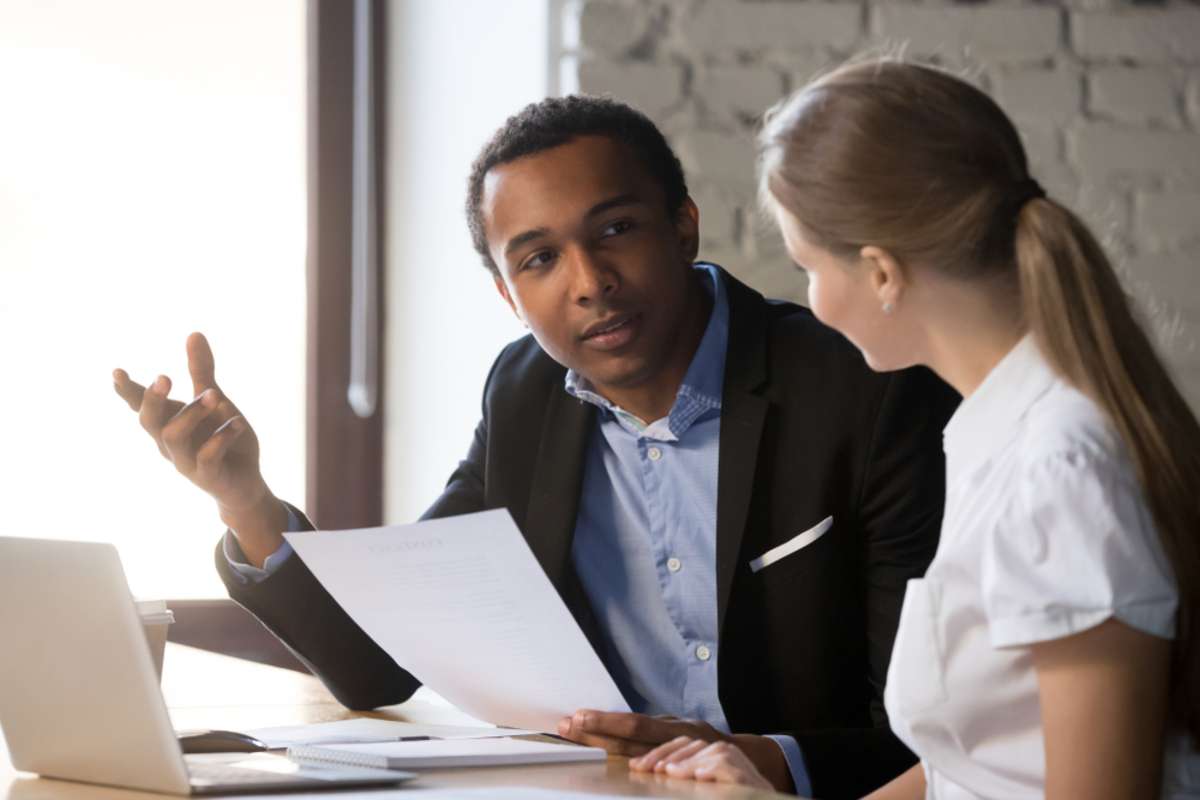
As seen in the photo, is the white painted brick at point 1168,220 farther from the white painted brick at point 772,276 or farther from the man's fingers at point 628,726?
the man's fingers at point 628,726

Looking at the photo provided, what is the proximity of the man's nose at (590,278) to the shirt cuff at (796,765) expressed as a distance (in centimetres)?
47

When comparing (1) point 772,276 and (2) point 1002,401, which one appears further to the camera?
(1) point 772,276

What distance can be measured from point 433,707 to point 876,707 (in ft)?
1.41

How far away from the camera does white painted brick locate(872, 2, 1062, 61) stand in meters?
2.18

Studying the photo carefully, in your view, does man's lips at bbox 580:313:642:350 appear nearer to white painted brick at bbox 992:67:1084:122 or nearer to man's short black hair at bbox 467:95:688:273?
man's short black hair at bbox 467:95:688:273

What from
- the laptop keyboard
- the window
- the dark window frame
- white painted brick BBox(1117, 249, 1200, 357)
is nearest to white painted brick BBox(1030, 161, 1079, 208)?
white painted brick BBox(1117, 249, 1200, 357)

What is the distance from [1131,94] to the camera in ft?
7.28

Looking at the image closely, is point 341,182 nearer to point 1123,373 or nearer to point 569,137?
point 569,137

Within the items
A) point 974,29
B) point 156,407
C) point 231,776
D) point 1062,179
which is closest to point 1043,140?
point 1062,179

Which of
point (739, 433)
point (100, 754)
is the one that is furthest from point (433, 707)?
point (100, 754)

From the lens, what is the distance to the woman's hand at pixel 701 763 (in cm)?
102

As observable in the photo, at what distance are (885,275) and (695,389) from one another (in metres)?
0.49

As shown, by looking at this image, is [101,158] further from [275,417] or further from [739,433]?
[739,433]

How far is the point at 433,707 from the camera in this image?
152cm
